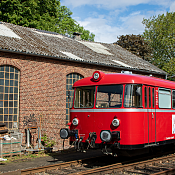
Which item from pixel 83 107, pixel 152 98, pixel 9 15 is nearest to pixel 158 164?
pixel 152 98

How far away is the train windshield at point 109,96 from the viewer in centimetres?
883

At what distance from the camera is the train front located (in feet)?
28.6

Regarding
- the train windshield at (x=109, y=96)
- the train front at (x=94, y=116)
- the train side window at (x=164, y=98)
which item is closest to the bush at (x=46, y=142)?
the train front at (x=94, y=116)

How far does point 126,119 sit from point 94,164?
2.10 m

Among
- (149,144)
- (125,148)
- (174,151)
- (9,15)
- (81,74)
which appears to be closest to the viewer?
(125,148)

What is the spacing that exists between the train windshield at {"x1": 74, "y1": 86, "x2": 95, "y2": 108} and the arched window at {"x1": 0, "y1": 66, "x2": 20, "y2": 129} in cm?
456

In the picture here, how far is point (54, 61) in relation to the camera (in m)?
15.2

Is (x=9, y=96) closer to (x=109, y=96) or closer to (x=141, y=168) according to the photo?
(x=109, y=96)

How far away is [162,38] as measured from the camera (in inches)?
1564

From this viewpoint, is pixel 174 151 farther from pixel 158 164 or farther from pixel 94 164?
pixel 94 164

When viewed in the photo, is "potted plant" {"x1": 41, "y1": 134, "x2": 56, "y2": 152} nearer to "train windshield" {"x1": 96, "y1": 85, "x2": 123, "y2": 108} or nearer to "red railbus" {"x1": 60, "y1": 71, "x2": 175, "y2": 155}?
"red railbus" {"x1": 60, "y1": 71, "x2": 175, "y2": 155}

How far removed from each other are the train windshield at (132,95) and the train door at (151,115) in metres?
0.64

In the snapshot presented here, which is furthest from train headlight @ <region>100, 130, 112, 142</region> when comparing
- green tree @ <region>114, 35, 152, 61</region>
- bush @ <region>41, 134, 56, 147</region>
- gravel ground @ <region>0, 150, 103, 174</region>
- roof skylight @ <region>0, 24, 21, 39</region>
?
green tree @ <region>114, 35, 152, 61</region>

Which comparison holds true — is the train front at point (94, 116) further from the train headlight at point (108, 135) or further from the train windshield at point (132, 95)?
the train windshield at point (132, 95)
